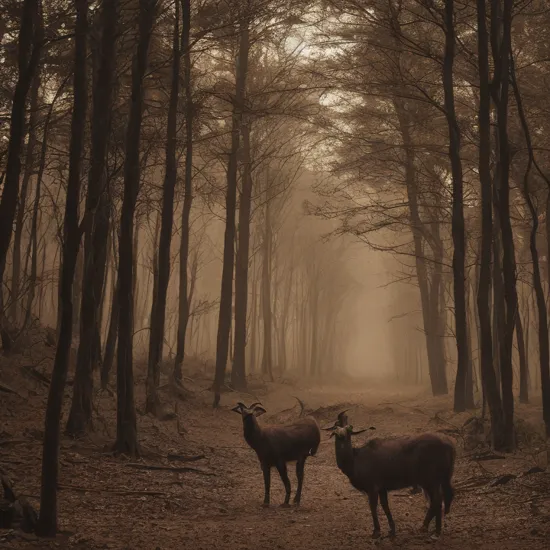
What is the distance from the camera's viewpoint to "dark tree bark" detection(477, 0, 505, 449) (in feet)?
34.5

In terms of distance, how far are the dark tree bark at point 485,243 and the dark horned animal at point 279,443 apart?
3.79 m

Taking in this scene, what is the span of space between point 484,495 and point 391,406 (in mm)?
9499

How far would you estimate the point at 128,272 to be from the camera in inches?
368

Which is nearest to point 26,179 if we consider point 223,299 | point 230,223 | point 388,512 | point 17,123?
point 17,123

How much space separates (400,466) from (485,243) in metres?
5.80

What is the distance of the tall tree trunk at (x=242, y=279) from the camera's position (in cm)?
1998

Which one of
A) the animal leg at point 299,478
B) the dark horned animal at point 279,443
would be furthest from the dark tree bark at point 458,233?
the animal leg at point 299,478

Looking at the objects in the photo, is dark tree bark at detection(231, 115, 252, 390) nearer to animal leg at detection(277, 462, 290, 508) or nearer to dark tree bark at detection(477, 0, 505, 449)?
dark tree bark at detection(477, 0, 505, 449)

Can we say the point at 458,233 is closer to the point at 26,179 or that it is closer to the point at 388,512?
the point at 388,512

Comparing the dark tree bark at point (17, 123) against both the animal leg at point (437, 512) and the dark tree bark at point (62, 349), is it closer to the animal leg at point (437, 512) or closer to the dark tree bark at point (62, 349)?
the dark tree bark at point (62, 349)

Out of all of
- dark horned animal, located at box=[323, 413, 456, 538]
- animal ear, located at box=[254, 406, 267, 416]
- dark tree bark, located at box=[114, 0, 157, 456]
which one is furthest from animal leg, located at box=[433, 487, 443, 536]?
dark tree bark, located at box=[114, 0, 157, 456]

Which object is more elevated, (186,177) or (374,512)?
(186,177)

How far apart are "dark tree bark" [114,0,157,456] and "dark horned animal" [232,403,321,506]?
1943mm

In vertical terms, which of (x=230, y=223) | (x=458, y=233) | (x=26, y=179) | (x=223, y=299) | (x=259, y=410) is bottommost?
(x=259, y=410)
